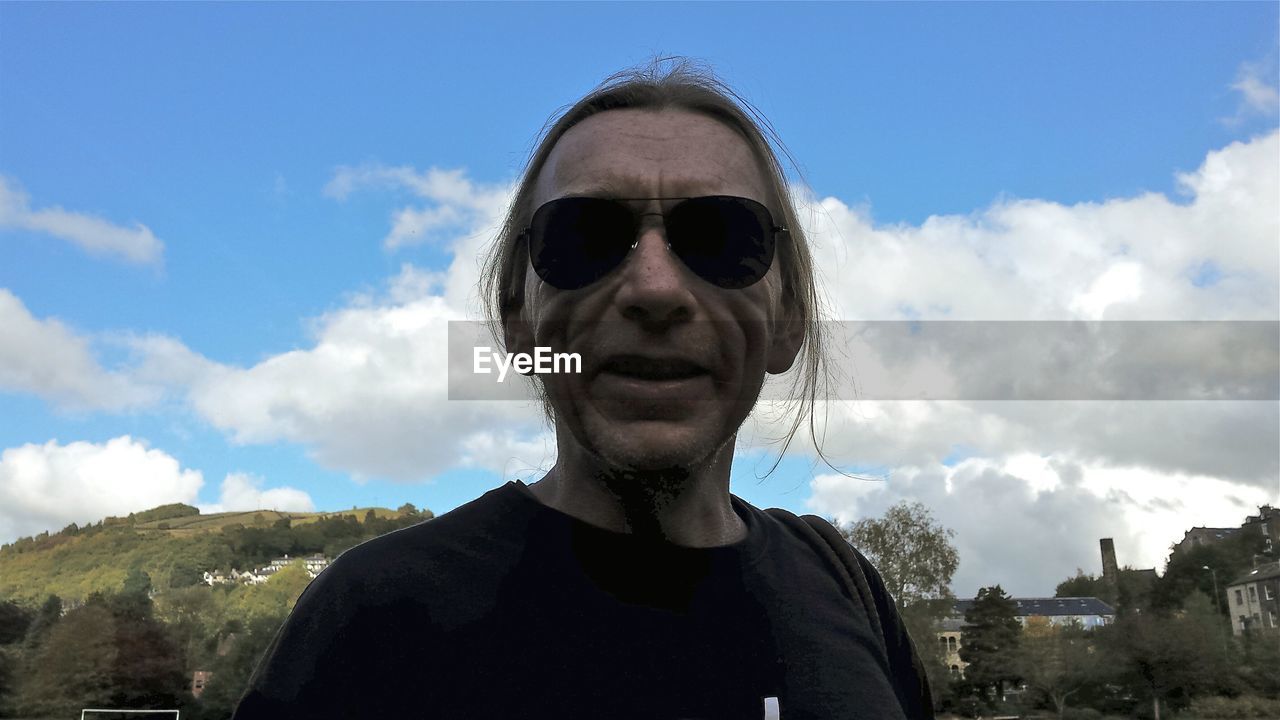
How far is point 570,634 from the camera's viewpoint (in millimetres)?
1537

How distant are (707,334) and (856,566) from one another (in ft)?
2.81

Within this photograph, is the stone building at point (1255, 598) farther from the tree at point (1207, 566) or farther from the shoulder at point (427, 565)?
the shoulder at point (427, 565)

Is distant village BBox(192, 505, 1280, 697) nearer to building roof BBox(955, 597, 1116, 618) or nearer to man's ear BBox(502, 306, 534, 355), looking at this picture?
building roof BBox(955, 597, 1116, 618)

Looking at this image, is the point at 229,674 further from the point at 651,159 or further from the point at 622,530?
the point at 651,159

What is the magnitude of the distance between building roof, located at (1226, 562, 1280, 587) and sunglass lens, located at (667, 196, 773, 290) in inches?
3525

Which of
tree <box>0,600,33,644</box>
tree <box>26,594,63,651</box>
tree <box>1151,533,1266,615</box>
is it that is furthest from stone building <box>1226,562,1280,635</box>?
tree <box>0,600,33,644</box>

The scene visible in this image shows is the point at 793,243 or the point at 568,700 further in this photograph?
the point at 793,243

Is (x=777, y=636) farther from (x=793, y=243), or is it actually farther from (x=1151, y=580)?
(x=1151, y=580)

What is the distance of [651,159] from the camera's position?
168cm

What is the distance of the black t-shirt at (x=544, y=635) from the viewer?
1.49 m

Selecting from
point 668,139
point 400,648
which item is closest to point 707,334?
point 668,139

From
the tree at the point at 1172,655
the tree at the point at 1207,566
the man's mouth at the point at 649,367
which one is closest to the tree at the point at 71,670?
the tree at the point at 1172,655

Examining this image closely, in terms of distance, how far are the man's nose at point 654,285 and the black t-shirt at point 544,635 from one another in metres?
0.44

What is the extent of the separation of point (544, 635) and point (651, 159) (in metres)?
0.88
